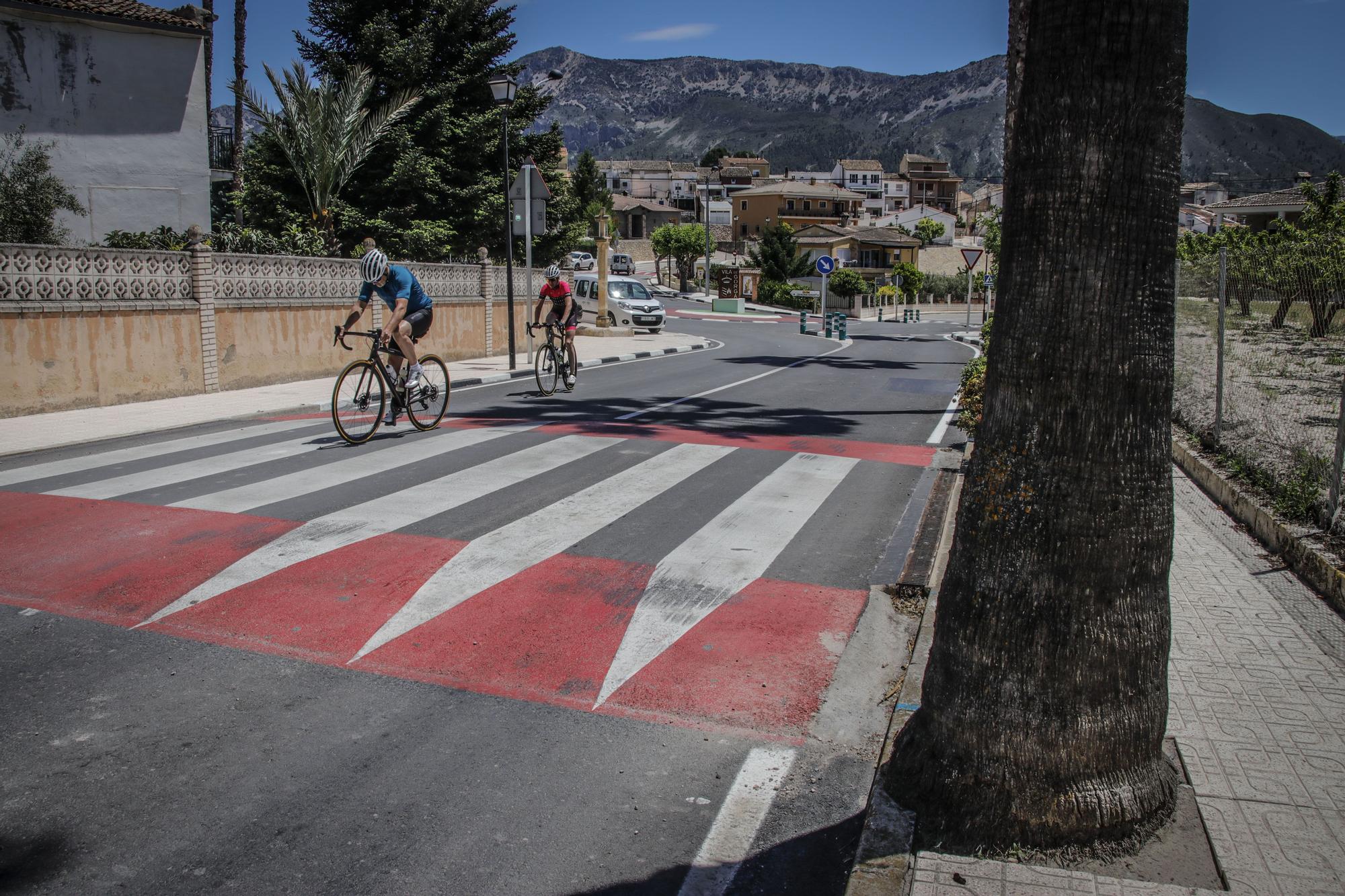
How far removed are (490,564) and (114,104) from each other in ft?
76.0

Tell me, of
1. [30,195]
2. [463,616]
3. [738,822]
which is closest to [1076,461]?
[738,822]

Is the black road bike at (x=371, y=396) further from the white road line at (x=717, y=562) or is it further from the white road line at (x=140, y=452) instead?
the white road line at (x=717, y=562)

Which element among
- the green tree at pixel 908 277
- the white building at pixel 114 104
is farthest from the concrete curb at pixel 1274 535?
the green tree at pixel 908 277

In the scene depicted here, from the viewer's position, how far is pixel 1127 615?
3.30 m

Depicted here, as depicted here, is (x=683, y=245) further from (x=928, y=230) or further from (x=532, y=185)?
(x=532, y=185)

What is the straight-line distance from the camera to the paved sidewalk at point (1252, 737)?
315 centimetres

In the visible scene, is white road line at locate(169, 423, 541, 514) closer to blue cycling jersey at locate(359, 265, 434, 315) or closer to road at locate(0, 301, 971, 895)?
road at locate(0, 301, 971, 895)

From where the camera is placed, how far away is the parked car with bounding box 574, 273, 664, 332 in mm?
37000

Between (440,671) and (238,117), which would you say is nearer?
(440,671)

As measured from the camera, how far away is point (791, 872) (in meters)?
3.47

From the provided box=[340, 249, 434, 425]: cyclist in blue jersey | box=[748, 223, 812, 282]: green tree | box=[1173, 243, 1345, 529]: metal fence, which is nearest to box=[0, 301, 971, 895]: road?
box=[340, 249, 434, 425]: cyclist in blue jersey

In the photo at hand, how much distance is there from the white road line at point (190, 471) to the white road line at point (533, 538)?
11.2ft

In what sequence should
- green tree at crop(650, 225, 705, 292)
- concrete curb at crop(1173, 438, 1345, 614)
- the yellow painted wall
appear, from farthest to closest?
green tree at crop(650, 225, 705, 292)
the yellow painted wall
concrete curb at crop(1173, 438, 1345, 614)

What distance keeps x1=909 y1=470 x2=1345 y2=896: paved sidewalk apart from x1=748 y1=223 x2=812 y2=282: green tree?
6451cm
